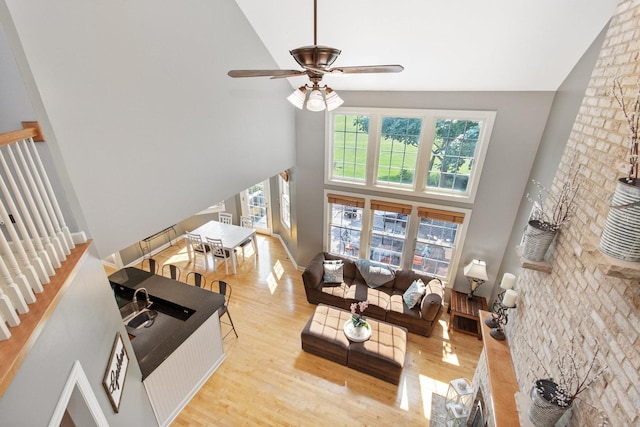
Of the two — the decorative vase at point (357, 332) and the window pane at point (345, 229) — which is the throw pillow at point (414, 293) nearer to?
the decorative vase at point (357, 332)

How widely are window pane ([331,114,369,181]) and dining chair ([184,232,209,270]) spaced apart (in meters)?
3.31

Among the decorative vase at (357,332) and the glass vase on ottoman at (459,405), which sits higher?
the decorative vase at (357,332)

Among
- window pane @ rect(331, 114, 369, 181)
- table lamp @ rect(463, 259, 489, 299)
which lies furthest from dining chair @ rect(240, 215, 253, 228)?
table lamp @ rect(463, 259, 489, 299)

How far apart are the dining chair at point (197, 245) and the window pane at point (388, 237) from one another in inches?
146

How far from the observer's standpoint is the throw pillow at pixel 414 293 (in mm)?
4777

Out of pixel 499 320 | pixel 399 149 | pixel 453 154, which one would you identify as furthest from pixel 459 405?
pixel 399 149

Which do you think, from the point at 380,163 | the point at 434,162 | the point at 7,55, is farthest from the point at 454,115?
the point at 7,55

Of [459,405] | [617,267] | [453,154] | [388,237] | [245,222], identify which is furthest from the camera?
[245,222]

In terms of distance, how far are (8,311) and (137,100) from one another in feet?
6.39

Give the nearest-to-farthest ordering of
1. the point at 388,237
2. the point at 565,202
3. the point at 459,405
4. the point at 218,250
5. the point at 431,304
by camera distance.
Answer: the point at 565,202 → the point at 459,405 → the point at 431,304 → the point at 388,237 → the point at 218,250

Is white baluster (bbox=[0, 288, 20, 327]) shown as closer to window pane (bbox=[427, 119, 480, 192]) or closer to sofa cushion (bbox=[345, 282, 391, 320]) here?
sofa cushion (bbox=[345, 282, 391, 320])

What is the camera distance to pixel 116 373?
2.32 m

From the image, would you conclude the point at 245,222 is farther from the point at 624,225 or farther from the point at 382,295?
the point at 624,225

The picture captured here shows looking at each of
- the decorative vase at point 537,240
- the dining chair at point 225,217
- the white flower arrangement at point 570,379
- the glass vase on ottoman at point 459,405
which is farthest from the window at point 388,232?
the dining chair at point 225,217
